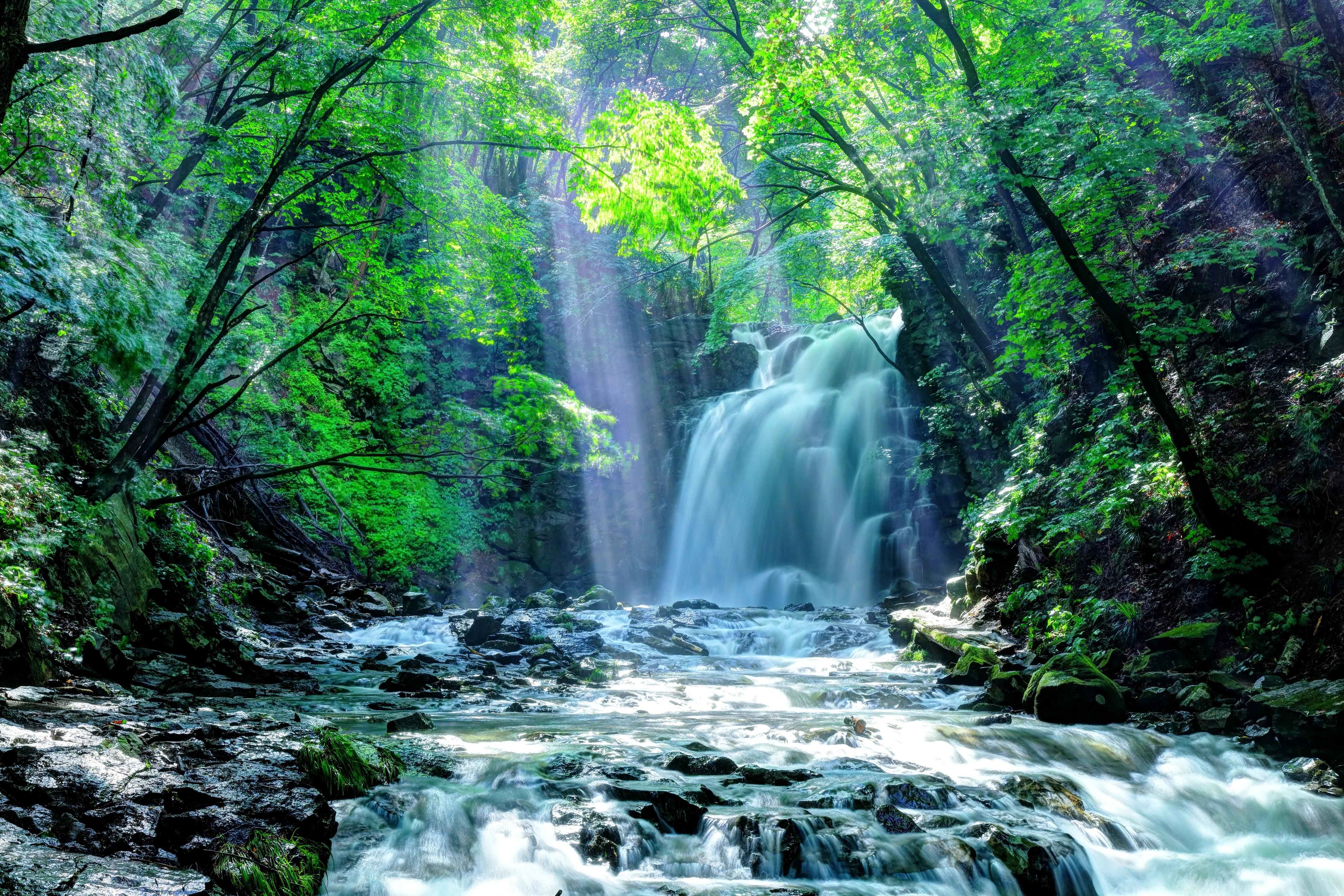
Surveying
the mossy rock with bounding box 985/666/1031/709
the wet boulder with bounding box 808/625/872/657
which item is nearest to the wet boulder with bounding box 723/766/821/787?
the mossy rock with bounding box 985/666/1031/709

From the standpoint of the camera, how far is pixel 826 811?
495cm

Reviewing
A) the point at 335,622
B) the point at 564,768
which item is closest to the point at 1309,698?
the point at 564,768

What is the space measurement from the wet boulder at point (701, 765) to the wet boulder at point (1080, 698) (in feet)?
11.8

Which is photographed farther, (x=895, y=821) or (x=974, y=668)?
(x=974, y=668)

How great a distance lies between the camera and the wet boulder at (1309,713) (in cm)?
557

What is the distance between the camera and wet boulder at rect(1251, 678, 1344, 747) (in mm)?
5570

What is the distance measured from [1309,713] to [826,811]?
13.4 ft

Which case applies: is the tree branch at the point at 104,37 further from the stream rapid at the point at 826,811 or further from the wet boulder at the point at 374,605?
the wet boulder at the point at 374,605

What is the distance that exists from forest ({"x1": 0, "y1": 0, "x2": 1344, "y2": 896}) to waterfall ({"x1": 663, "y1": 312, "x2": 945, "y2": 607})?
3.72 feet

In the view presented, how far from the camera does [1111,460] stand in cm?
922

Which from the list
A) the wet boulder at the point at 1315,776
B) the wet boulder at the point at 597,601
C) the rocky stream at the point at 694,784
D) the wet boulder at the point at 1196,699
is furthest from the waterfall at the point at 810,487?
the wet boulder at the point at 1315,776

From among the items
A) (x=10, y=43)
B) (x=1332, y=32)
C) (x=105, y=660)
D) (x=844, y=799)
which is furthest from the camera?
(x=1332, y=32)

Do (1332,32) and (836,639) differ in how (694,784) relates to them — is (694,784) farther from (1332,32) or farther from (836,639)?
(1332,32)

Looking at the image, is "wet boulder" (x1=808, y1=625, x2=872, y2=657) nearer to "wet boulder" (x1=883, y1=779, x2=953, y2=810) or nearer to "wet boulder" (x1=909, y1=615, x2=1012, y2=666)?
"wet boulder" (x1=909, y1=615, x2=1012, y2=666)
